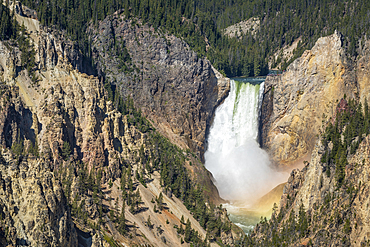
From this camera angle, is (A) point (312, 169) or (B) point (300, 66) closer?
(A) point (312, 169)

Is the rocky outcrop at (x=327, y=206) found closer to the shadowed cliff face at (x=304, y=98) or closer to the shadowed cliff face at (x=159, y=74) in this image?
the shadowed cliff face at (x=304, y=98)

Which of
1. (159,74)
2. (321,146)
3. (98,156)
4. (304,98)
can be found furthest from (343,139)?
(159,74)

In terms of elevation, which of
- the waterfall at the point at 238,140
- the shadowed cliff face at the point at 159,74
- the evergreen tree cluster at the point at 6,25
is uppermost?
the evergreen tree cluster at the point at 6,25

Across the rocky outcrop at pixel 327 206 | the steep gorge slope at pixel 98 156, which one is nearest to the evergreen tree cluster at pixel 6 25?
the steep gorge slope at pixel 98 156

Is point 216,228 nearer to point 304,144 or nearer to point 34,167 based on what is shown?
point 304,144

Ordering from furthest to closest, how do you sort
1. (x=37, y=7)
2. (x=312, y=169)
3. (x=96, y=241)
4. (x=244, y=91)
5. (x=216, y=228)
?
(x=244, y=91) < (x=37, y=7) < (x=216, y=228) < (x=312, y=169) < (x=96, y=241)

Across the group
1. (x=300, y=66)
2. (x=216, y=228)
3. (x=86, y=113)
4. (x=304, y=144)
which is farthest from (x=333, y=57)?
(x=86, y=113)

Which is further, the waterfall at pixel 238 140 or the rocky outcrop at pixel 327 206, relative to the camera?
the waterfall at pixel 238 140
